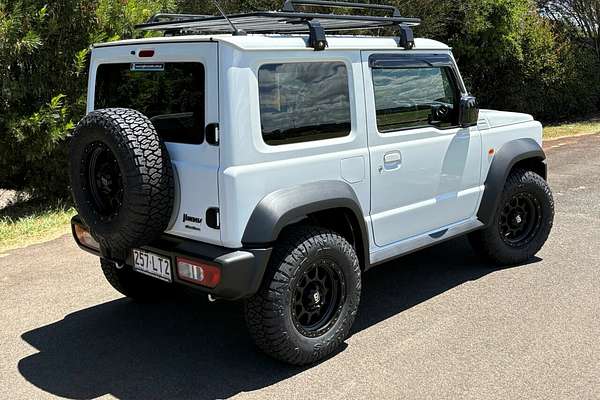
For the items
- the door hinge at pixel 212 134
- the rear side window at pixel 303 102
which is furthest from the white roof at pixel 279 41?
the door hinge at pixel 212 134

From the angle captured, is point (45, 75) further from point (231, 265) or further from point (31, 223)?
point (231, 265)

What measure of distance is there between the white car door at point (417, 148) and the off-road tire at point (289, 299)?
22.5 inches

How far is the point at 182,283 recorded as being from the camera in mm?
3551

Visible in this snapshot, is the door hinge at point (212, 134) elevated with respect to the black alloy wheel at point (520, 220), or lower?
elevated

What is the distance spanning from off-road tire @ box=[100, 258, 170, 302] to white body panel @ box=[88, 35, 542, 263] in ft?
3.72

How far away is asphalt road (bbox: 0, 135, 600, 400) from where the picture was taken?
346 cm

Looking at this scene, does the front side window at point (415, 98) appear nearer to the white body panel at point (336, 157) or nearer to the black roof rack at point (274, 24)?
the white body panel at point (336, 157)

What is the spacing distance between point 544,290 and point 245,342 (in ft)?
7.42

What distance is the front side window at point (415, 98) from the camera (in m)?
4.16

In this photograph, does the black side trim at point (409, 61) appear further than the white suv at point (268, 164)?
Yes

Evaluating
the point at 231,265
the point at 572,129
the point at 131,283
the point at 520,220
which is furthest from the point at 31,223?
the point at 572,129

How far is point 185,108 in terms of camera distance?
3.60 m

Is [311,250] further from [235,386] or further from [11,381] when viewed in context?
[11,381]

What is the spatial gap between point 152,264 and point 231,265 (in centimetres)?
63
